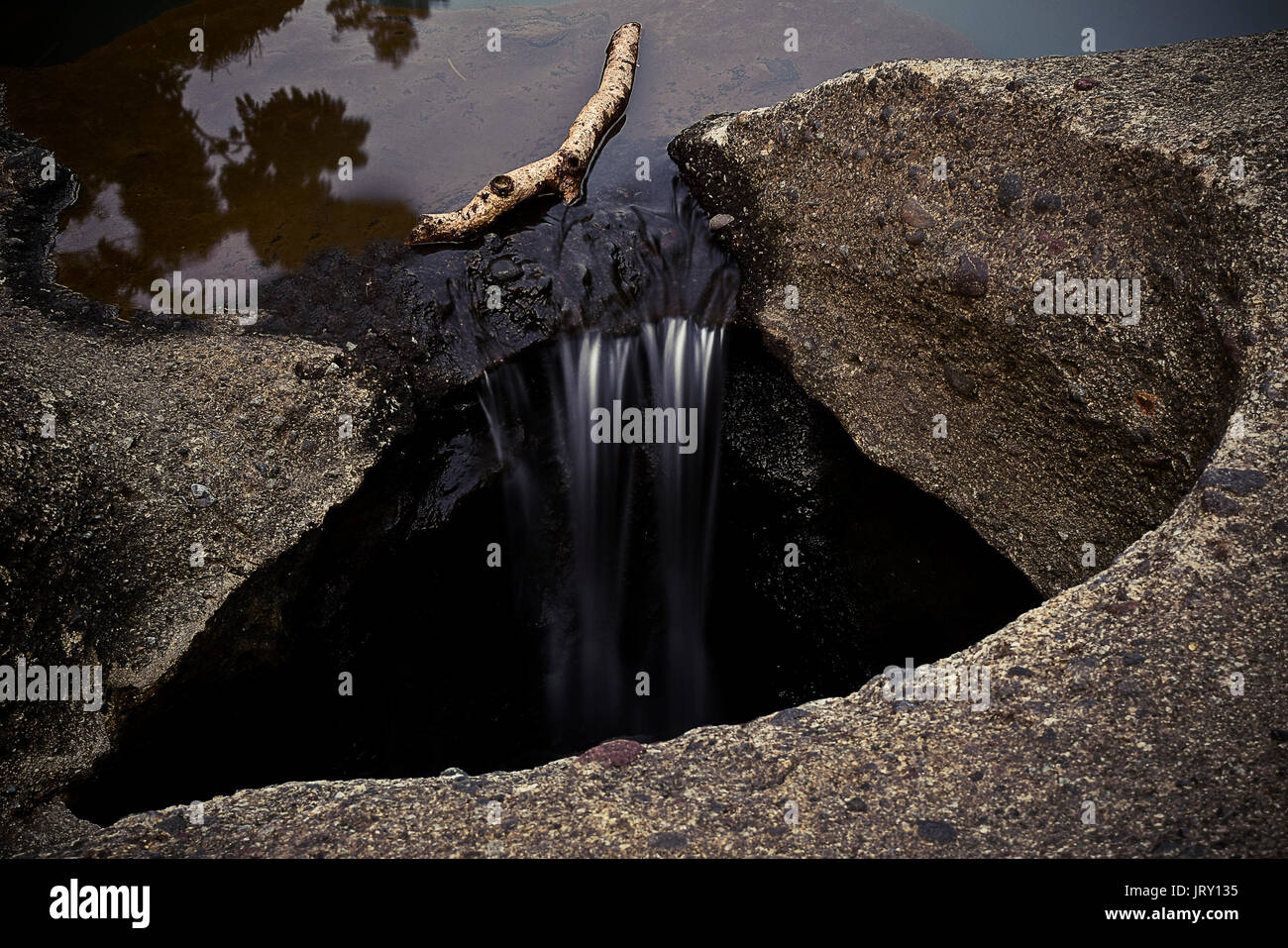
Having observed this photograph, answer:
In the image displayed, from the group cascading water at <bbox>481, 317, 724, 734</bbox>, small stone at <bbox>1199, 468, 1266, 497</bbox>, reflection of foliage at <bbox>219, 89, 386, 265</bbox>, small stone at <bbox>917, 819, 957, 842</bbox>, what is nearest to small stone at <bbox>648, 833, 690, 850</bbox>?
small stone at <bbox>917, 819, 957, 842</bbox>

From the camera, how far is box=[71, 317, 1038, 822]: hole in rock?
190 inches

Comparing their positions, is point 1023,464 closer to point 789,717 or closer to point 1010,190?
point 1010,190

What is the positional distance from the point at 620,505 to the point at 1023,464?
2588 mm

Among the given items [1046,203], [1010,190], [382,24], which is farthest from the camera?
[382,24]

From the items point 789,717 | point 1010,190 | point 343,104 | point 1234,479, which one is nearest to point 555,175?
point 343,104

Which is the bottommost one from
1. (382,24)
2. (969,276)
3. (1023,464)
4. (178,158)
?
(1023,464)

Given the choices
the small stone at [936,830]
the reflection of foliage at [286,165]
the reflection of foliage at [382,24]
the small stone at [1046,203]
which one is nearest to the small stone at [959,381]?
the small stone at [1046,203]

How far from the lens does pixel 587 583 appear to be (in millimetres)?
6156

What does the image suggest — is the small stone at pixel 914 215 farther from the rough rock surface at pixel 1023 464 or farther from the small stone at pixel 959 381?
the small stone at pixel 959 381

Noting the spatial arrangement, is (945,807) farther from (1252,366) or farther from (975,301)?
(975,301)

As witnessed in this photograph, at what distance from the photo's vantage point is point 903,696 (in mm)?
3018

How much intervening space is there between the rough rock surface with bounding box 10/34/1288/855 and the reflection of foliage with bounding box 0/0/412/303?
2.71 meters

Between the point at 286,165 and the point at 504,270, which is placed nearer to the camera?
the point at 504,270

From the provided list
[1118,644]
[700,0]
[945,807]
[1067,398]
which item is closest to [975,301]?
[1067,398]
